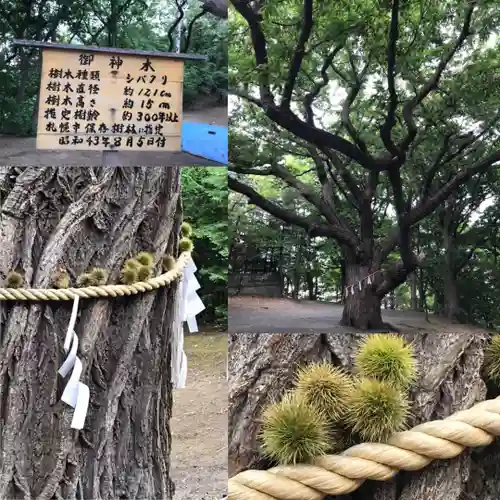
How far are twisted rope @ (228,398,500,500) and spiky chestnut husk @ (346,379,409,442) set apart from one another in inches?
A: 0.8

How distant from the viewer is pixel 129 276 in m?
1.02

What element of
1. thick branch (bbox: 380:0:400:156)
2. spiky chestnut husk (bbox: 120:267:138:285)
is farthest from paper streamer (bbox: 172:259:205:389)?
thick branch (bbox: 380:0:400:156)

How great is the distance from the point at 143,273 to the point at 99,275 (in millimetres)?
86

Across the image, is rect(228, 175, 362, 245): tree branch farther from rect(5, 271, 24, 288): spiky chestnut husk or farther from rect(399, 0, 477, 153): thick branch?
rect(5, 271, 24, 288): spiky chestnut husk

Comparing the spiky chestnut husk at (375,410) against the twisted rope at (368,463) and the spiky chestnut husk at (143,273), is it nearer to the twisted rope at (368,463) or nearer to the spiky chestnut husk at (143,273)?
the twisted rope at (368,463)

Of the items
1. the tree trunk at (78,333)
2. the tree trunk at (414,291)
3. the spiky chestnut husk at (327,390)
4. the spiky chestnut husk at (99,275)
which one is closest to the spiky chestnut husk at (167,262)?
the tree trunk at (78,333)

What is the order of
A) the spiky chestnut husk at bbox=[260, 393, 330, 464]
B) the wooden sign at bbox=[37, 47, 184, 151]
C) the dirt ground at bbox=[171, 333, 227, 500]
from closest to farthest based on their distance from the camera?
the spiky chestnut husk at bbox=[260, 393, 330, 464]
the wooden sign at bbox=[37, 47, 184, 151]
the dirt ground at bbox=[171, 333, 227, 500]

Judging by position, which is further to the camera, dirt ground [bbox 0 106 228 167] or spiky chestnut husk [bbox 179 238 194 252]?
spiky chestnut husk [bbox 179 238 194 252]

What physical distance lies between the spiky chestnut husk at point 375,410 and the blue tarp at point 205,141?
1.68 ft

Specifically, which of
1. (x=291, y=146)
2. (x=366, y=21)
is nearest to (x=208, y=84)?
(x=291, y=146)

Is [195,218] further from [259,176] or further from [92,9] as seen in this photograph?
[92,9]

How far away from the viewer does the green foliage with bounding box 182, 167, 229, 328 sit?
1038mm

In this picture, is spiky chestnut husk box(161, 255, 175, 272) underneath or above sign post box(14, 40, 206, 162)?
underneath

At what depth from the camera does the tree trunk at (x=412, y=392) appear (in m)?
0.96
